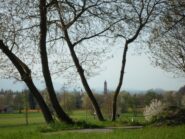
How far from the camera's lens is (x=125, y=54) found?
98.1 ft

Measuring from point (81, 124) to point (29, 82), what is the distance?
333cm

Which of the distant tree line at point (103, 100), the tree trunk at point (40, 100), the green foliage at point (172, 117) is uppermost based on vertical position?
the distant tree line at point (103, 100)

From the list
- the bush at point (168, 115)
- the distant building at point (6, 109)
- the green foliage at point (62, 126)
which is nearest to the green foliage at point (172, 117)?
the bush at point (168, 115)

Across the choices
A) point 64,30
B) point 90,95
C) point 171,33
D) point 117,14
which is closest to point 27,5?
point 64,30

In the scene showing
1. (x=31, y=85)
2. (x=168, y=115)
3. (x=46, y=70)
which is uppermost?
(x=46, y=70)

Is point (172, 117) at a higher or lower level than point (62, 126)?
higher

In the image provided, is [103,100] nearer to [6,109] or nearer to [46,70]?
[46,70]

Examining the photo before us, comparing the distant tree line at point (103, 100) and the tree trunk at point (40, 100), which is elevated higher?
the distant tree line at point (103, 100)

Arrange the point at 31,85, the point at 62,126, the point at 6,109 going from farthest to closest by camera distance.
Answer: the point at 6,109 < the point at 31,85 < the point at 62,126

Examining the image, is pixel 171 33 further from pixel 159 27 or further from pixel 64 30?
pixel 64 30

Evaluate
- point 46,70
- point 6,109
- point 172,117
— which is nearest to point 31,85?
point 46,70

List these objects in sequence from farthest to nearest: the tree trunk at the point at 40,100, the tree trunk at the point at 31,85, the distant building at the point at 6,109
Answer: the distant building at the point at 6,109 < the tree trunk at the point at 40,100 < the tree trunk at the point at 31,85

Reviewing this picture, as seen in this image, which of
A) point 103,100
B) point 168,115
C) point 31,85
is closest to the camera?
point 31,85

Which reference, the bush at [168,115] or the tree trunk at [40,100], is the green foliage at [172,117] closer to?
the bush at [168,115]
